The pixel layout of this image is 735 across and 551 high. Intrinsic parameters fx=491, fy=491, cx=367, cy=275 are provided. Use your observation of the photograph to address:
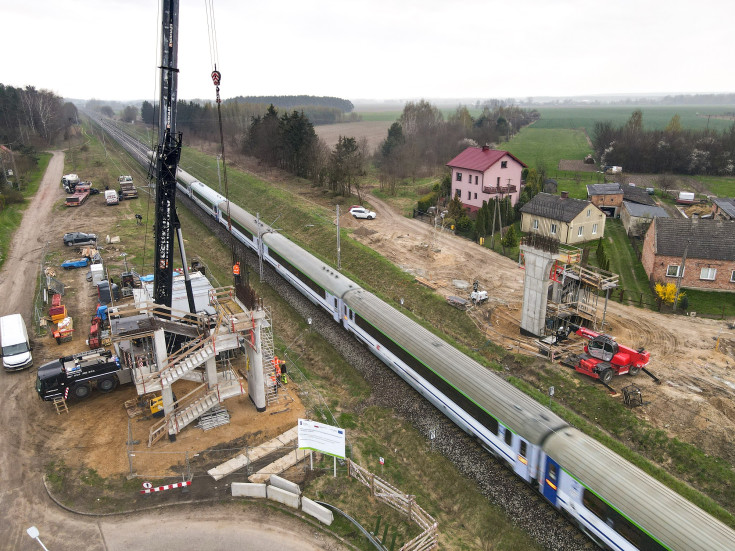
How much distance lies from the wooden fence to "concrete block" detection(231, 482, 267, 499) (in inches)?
150

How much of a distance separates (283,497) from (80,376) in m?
14.3

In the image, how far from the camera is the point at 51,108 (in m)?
127

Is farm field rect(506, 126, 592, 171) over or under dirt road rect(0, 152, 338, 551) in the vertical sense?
over

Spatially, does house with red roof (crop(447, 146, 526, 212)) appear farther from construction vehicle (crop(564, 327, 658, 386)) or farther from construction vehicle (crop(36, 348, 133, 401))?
construction vehicle (crop(36, 348, 133, 401))

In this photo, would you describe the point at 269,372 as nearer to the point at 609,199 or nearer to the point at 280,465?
the point at 280,465

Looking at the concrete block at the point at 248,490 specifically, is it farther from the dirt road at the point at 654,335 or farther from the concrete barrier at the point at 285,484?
the dirt road at the point at 654,335

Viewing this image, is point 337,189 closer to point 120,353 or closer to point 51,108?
point 120,353

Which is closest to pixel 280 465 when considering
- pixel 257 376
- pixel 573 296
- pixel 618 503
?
pixel 257 376

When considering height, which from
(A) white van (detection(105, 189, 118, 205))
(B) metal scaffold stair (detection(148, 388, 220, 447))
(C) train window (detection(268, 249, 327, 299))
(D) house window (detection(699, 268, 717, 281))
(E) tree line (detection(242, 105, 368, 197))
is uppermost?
(E) tree line (detection(242, 105, 368, 197))

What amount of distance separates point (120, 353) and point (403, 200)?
169 ft

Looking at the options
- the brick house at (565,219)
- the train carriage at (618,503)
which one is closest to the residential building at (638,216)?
the brick house at (565,219)

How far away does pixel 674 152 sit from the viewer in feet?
285

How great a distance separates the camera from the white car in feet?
208

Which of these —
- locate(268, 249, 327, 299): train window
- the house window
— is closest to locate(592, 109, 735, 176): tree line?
the house window
